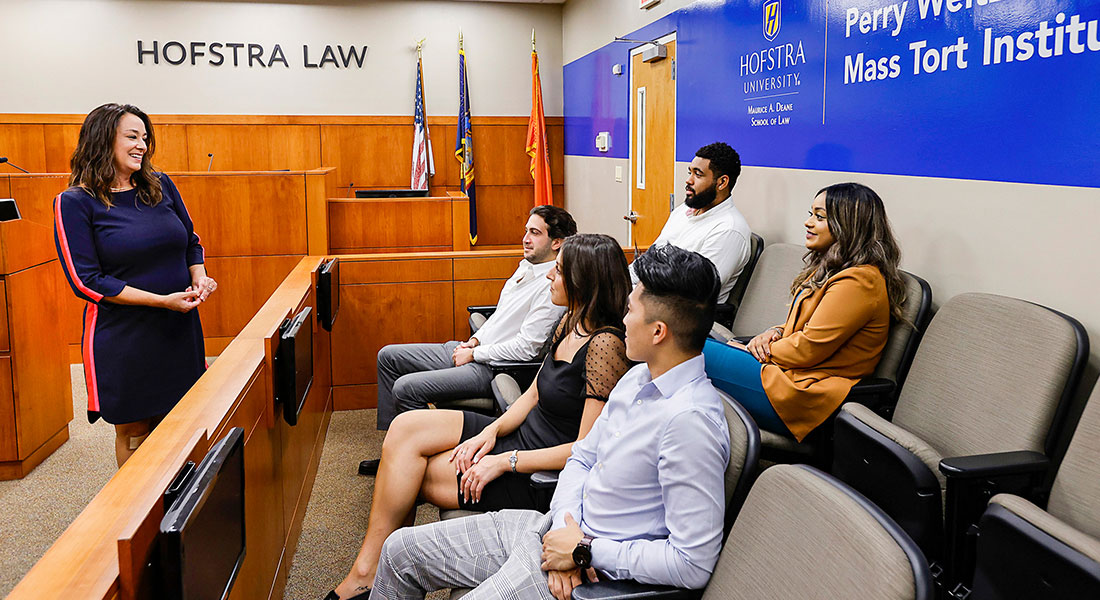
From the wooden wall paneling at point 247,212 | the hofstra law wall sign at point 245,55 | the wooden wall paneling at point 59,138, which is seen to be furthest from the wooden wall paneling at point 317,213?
the wooden wall paneling at point 59,138

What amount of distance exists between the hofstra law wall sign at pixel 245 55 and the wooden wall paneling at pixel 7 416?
480 centimetres

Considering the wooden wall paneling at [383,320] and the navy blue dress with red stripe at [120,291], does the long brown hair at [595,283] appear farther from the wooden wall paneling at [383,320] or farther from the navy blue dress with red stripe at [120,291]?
Result: the wooden wall paneling at [383,320]

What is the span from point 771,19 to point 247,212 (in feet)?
10.9

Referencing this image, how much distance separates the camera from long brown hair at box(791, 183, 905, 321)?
2.77m

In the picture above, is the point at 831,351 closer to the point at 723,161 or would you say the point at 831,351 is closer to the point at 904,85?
the point at 904,85

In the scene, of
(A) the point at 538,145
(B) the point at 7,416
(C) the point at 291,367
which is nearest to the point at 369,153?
(A) the point at 538,145

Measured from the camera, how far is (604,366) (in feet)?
7.74

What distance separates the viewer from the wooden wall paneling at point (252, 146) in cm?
795

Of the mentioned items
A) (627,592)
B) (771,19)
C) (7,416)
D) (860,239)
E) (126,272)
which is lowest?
(7,416)

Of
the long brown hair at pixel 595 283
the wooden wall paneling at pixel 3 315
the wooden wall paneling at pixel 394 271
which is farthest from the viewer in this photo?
the wooden wall paneling at pixel 394 271

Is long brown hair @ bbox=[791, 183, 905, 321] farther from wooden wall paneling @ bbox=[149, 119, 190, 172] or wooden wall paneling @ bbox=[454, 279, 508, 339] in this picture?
wooden wall paneling @ bbox=[149, 119, 190, 172]

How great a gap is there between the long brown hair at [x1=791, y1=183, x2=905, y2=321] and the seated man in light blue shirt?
1.08 metres

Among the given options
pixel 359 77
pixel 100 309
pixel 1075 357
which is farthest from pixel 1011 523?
pixel 359 77

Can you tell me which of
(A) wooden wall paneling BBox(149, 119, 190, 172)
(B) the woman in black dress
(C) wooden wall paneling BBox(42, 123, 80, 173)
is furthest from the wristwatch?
(C) wooden wall paneling BBox(42, 123, 80, 173)
